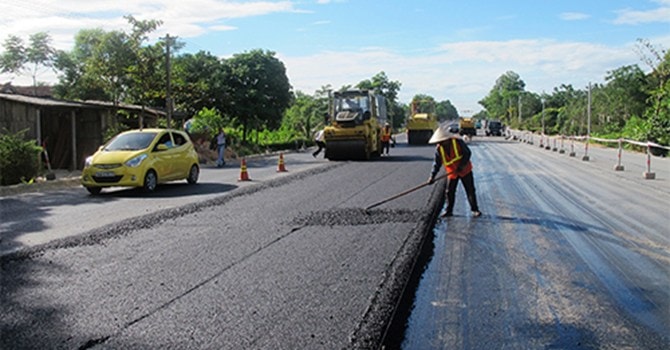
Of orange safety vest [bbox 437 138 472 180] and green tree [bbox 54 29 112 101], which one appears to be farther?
green tree [bbox 54 29 112 101]

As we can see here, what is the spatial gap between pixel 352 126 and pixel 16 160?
39.8ft

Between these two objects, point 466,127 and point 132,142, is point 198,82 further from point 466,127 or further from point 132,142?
point 466,127

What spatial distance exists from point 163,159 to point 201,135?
15.7 m

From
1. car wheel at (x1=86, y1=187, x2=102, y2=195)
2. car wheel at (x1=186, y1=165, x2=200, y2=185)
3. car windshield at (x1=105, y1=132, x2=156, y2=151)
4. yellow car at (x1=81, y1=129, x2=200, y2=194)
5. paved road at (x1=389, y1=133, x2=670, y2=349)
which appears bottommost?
paved road at (x1=389, y1=133, x2=670, y2=349)

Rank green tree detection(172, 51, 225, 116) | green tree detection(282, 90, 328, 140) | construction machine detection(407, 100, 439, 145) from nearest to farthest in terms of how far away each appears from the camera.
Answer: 1. green tree detection(172, 51, 225, 116)
2. construction machine detection(407, 100, 439, 145)
3. green tree detection(282, 90, 328, 140)

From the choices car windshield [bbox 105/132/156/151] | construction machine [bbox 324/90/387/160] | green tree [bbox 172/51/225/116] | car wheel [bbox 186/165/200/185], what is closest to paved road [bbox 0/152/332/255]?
car wheel [bbox 186/165/200/185]

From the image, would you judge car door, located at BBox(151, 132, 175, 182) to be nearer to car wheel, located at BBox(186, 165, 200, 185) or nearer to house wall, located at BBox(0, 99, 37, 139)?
car wheel, located at BBox(186, 165, 200, 185)

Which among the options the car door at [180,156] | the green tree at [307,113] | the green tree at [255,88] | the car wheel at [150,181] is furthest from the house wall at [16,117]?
the green tree at [307,113]

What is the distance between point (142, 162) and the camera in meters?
14.3

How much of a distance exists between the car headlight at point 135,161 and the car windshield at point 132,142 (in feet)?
1.45

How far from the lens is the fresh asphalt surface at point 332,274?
15.3 feet

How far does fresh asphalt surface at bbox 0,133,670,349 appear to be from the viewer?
4.65 metres

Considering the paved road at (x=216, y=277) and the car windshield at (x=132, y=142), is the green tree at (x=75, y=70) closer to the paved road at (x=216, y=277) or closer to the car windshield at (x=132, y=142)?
the car windshield at (x=132, y=142)

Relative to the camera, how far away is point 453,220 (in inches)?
392
